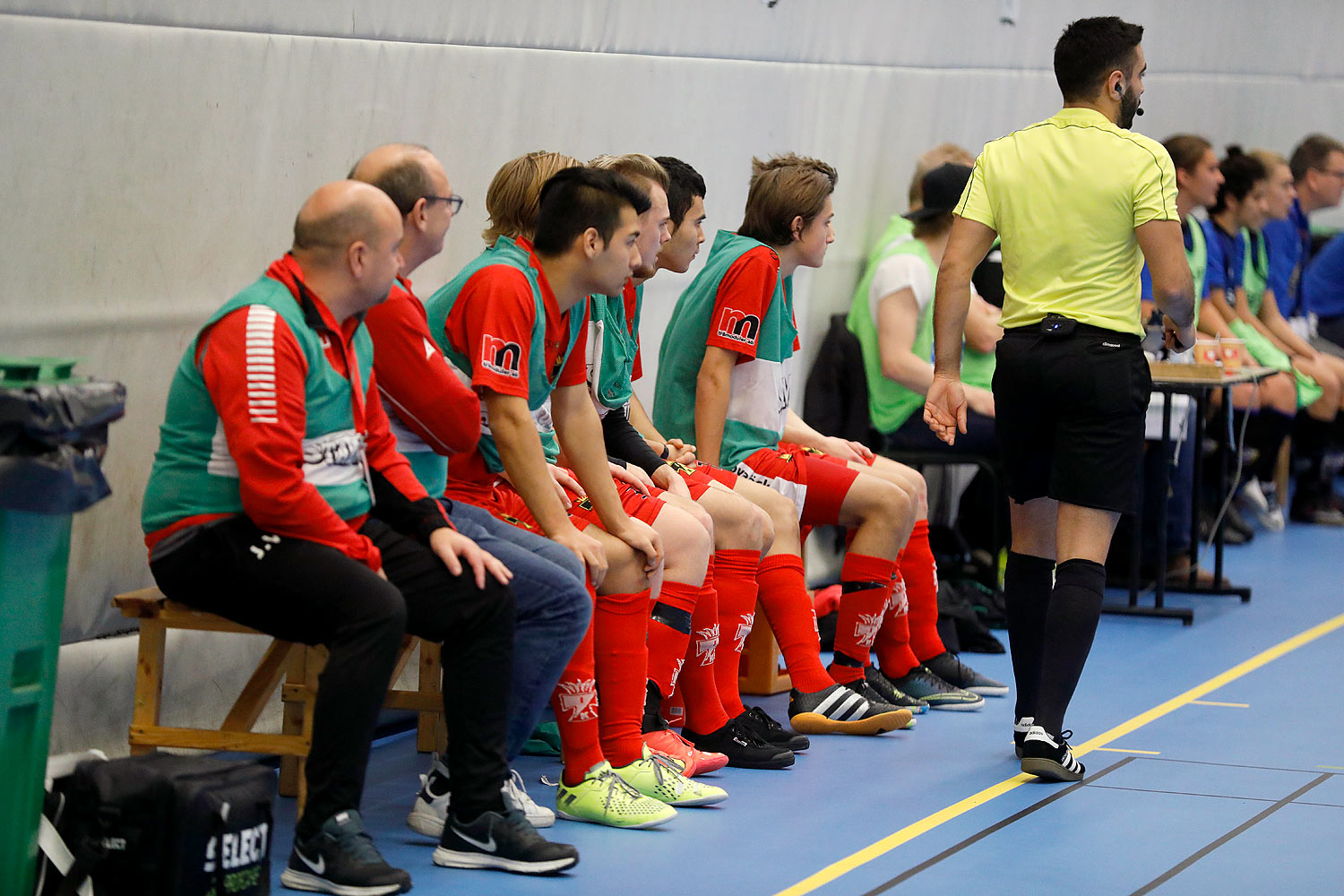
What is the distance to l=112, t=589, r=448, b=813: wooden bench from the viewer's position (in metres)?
3.28

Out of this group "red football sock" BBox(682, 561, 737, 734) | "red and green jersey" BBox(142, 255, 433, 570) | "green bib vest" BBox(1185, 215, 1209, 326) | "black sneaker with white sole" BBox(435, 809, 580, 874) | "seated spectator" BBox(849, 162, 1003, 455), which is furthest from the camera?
"green bib vest" BBox(1185, 215, 1209, 326)

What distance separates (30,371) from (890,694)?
2.66 meters

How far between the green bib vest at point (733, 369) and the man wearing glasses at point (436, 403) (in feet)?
4.27

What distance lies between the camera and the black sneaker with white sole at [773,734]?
414 cm

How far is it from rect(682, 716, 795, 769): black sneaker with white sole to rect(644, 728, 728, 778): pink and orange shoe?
3.4 inches

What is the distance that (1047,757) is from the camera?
3.88 metres

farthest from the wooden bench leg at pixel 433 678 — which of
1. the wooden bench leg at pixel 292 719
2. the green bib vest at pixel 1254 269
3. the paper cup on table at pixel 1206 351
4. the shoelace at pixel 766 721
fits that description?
the green bib vest at pixel 1254 269

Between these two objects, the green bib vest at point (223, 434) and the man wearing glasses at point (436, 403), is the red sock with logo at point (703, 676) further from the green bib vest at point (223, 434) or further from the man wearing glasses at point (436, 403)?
the green bib vest at point (223, 434)

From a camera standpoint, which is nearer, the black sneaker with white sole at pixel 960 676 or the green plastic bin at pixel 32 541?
the green plastic bin at pixel 32 541

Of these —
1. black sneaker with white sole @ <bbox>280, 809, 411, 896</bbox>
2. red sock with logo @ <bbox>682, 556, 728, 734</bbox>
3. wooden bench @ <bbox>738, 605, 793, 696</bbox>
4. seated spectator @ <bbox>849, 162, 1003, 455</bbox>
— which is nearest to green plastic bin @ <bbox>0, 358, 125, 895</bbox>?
black sneaker with white sole @ <bbox>280, 809, 411, 896</bbox>

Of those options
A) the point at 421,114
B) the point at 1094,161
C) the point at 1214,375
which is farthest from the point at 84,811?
the point at 1214,375

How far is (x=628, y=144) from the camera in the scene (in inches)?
206

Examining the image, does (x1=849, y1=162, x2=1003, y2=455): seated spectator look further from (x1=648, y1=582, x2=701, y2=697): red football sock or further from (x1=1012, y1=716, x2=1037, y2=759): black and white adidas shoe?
(x1=648, y1=582, x2=701, y2=697): red football sock

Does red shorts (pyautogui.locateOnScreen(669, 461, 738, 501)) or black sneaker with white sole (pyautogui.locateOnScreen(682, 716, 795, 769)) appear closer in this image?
black sneaker with white sole (pyautogui.locateOnScreen(682, 716, 795, 769))
